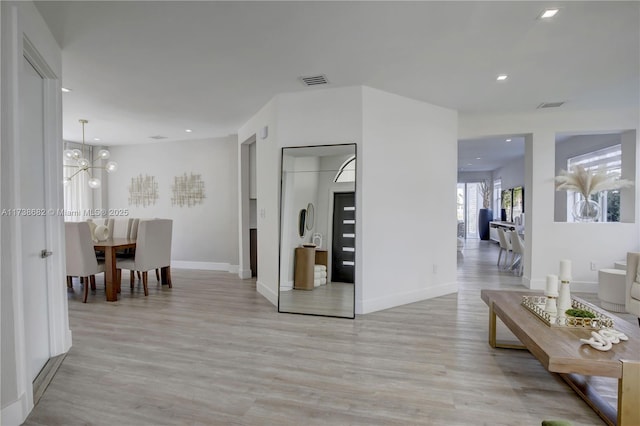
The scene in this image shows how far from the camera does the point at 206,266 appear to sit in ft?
22.2

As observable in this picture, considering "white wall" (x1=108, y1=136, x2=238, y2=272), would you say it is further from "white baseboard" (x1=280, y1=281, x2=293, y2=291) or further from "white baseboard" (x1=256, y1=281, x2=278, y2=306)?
"white baseboard" (x1=280, y1=281, x2=293, y2=291)

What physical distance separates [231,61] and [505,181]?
10353 millimetres

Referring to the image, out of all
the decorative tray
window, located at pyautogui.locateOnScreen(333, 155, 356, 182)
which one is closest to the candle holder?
the decorative tray

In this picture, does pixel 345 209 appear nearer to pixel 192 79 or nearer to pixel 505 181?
pixel 192 79

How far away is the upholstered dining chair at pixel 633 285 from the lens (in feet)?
10.8

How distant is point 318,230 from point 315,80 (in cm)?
168

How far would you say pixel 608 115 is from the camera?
479cm

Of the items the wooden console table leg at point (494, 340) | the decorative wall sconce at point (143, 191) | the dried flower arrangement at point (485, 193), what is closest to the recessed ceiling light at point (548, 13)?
the wooden console table leg at point (494, 340)

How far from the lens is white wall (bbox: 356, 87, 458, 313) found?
392 cm

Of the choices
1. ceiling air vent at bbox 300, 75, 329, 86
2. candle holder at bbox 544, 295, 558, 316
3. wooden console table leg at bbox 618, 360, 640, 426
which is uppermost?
ceiling air vent at bbox 300, 75, 329, 86

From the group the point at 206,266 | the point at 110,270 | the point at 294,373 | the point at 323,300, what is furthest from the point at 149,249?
the point at 294,373

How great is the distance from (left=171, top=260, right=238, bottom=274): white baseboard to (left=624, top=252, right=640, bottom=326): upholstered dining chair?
5.65 meters

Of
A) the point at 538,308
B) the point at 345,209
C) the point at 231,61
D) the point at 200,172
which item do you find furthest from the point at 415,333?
the point at 200,172

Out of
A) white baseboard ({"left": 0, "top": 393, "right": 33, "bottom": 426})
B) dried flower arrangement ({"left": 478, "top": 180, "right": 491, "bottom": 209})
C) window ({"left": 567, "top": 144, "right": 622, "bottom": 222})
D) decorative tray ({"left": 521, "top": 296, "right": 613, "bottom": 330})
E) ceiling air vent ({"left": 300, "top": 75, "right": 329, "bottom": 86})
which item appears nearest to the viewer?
white baseboard ({"left": 0, "top": 393, "right": 33, "bottom": 426})
